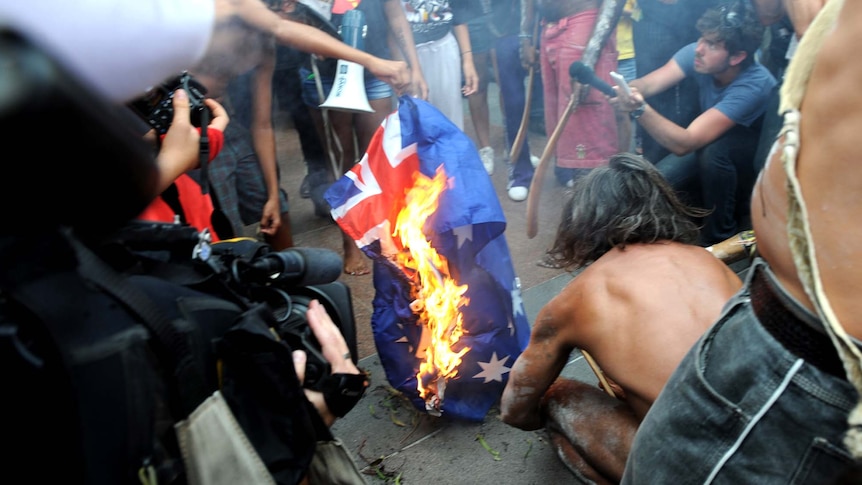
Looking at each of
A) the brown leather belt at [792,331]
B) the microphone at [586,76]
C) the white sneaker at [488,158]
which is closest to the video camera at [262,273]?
the brown leather belt at [792,331]

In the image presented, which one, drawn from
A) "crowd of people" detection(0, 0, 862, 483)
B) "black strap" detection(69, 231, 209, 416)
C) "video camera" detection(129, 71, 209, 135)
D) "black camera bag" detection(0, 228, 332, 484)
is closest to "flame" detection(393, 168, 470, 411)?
"crowd of people" detection(0, 0, 862, 483)

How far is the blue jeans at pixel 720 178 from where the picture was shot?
405cm

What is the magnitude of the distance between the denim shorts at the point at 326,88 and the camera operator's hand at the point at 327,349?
273 centimetres

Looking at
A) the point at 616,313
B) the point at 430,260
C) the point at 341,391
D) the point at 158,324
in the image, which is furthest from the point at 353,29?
the point at 158,324

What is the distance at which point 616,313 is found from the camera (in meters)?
2.12

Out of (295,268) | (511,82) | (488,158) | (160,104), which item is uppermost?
(160,104)

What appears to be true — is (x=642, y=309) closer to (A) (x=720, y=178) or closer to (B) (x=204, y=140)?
(B) (x=204, y=140)

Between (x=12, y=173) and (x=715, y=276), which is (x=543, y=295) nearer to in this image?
(x=715, y=276)

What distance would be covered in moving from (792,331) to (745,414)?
0.19 meters

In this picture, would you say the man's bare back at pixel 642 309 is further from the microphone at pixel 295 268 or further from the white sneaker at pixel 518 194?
the white sneaker at pixel 518 194

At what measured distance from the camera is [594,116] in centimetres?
470

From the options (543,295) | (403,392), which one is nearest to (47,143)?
(403,392)

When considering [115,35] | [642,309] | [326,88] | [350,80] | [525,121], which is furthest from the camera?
[525,121]

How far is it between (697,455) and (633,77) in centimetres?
397
